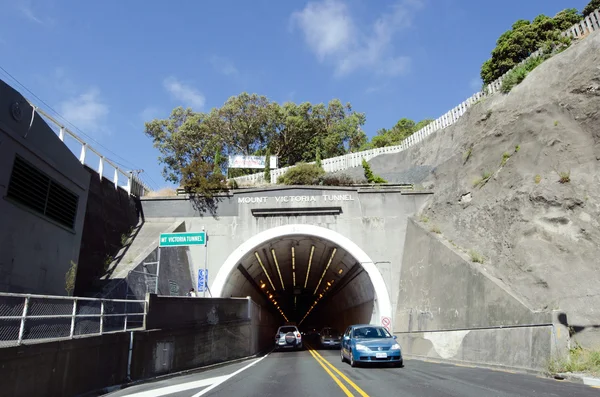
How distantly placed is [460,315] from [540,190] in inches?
244

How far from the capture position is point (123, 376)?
34.8 feet

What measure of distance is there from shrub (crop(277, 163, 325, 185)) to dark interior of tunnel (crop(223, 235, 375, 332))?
5.47 metres

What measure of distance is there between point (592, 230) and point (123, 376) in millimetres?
16048

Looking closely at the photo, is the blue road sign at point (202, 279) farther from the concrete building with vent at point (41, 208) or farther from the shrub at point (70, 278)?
the shrub at point (70, 278)

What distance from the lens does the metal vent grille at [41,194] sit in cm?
1292

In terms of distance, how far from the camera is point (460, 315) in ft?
56.9

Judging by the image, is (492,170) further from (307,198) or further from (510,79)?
(307,198)

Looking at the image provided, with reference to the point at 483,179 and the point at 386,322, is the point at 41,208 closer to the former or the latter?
the point at 386,322

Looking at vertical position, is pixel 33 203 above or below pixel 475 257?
above

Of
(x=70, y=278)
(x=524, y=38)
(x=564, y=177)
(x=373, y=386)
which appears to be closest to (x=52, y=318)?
(x=373, y=386)

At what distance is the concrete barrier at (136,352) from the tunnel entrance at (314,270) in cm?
489

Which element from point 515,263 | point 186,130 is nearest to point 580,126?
point 515,263

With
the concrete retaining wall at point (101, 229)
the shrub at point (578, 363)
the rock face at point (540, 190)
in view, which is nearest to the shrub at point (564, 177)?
the rock face at point (540, 190)

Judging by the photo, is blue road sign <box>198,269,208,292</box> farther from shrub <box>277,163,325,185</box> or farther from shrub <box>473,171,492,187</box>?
shrub <box>473,171,492,187</box>
